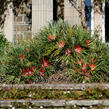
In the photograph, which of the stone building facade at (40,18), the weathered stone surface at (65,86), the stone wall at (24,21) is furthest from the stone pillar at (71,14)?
the weathered stone surface at (65,86)

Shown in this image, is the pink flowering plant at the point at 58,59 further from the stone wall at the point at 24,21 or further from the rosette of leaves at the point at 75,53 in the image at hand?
the stone wall at the point at 24,21

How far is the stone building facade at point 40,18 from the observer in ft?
31.4

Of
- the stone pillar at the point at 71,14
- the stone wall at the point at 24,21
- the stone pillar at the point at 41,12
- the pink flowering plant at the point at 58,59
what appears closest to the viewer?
the pink flowering plant at the point at 58,59

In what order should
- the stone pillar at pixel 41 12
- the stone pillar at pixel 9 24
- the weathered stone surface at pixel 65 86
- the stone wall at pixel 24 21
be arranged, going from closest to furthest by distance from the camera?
1. the weathered stone surface at pixel 65 86
2. the stone pillar at pixel 41 12
3. the stone pillar at pixel 9 24
4. the stone wall at pixel 24 21

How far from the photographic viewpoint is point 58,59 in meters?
6.91

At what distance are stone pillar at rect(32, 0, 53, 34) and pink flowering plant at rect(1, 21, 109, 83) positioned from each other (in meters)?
2.42

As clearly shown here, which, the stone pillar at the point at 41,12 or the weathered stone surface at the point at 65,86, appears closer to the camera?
the weathered stone surface at the point at 65,86

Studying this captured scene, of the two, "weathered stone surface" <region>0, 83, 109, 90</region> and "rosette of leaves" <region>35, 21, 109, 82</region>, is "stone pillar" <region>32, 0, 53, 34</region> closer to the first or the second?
A: "rosette of leaves" <region>35, 21, 109, 82</region>

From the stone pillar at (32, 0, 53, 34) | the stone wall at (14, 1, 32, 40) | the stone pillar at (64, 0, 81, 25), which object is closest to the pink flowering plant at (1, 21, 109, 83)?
the stone pillar at (32, 0, 53, 34)

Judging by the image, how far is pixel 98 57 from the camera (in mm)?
6910

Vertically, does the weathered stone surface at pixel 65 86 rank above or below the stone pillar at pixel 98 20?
below

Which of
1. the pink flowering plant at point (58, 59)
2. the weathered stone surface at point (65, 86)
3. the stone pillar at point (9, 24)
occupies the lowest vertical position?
the weathered stone surface at point (65, 86)

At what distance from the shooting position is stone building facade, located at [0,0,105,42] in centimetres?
958

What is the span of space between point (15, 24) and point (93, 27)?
354 centimetres
